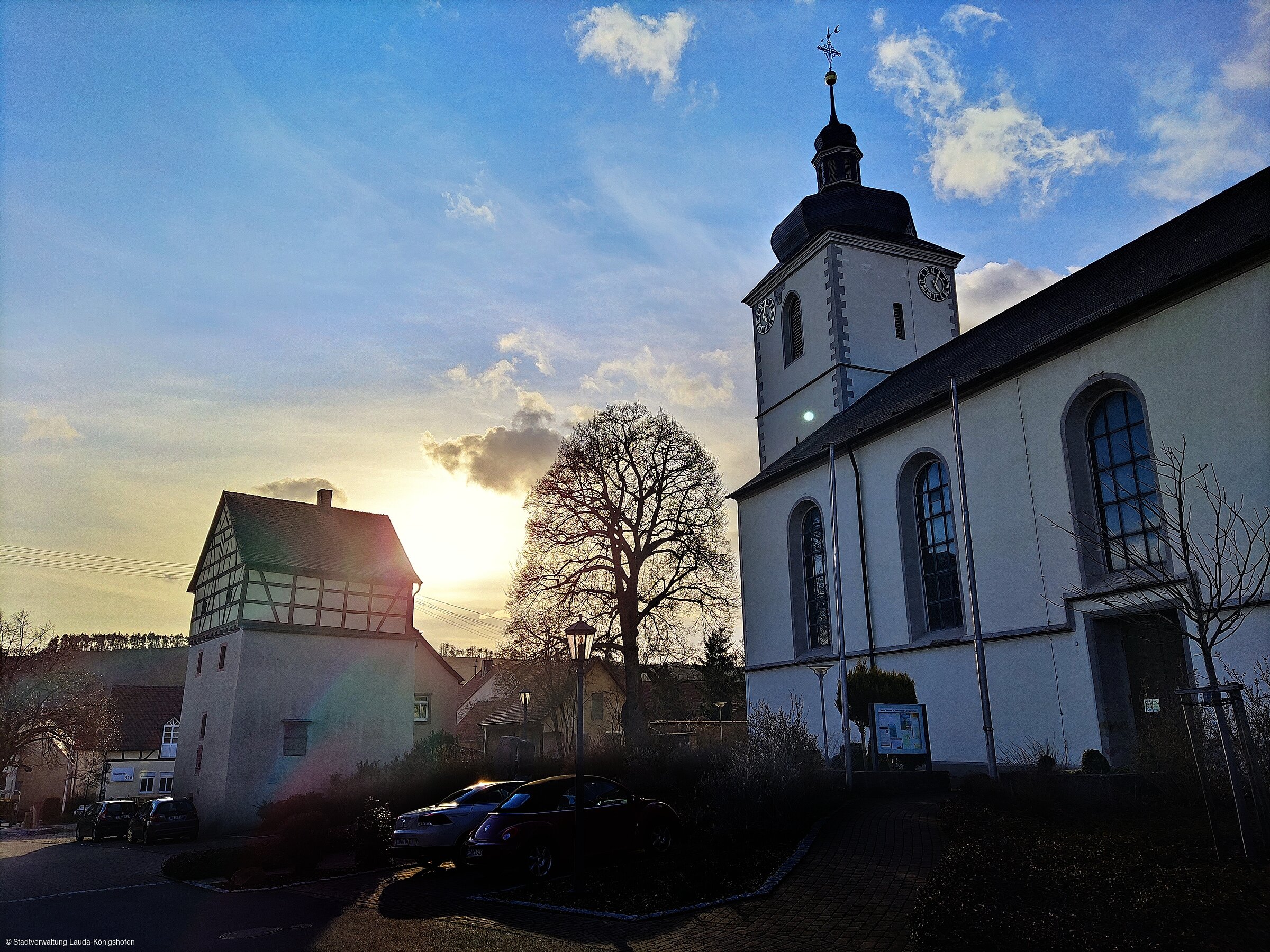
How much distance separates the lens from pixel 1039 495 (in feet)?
56.3

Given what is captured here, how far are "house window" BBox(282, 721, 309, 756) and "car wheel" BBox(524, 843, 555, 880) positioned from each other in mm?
17235

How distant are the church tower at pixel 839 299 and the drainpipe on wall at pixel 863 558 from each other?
6.60 m

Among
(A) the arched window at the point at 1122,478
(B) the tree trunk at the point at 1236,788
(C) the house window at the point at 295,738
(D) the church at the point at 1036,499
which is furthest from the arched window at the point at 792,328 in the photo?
(B) the tree trunk at the point at 1236,788

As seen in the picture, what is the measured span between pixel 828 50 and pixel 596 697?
1365 inches

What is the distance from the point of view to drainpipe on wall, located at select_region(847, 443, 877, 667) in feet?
71.8

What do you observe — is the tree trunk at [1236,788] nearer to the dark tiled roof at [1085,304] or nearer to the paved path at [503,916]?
the paved path at [503,916]

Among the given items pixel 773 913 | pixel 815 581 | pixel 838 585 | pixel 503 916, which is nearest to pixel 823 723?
pixel 838 585

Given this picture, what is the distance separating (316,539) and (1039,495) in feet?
77.3

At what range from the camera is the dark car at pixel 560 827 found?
11758 mm

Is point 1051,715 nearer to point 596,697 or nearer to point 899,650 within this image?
point 899,650

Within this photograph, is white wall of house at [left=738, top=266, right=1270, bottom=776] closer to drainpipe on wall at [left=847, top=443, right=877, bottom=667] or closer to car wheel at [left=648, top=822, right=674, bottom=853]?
drainpipe on wall at [left=847, top=443, right=877, bottom=667]

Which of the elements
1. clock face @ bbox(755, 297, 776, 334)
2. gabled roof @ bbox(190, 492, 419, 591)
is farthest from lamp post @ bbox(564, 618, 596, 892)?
clock face @ bbox(755, 297, 776, 334)

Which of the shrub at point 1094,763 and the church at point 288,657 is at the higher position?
the church at point 288,657

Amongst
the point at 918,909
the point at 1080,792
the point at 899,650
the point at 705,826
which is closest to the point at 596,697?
the point at 899,650
